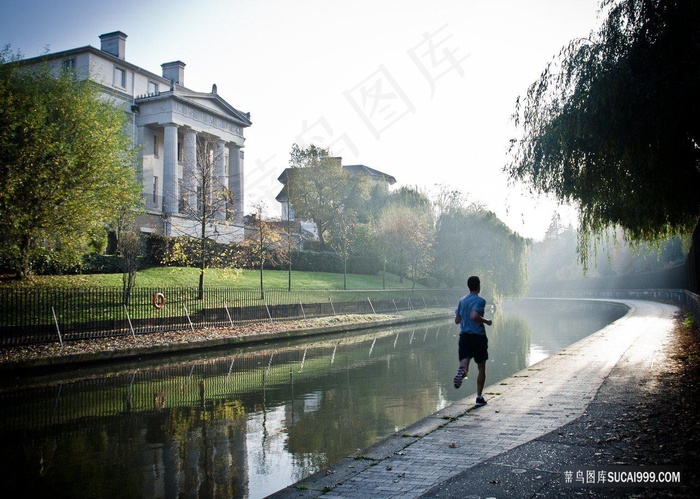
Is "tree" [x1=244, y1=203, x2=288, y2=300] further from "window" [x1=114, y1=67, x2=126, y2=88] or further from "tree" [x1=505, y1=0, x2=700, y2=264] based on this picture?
"window" [x1=114, y1=67, x2=126, y2=88]

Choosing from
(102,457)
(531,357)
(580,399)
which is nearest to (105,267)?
(531,357)

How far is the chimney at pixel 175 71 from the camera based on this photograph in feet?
171

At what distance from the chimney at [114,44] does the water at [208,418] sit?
38.2m

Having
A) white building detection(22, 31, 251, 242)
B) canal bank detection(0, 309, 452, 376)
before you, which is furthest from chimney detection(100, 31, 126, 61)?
canal bank detection(0, 309, 452, 376)

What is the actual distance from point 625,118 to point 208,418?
906cm

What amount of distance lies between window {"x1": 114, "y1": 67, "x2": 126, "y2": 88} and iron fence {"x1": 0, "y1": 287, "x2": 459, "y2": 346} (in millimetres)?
27514

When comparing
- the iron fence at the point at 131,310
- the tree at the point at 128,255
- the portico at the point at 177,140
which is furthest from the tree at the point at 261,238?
the tree at the point at 128,255

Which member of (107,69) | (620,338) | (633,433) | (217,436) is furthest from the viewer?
(107,69)

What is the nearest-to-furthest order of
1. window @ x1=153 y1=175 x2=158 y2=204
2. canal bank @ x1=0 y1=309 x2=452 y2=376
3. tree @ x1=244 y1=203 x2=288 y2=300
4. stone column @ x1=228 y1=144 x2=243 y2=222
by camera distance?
1. canal bank @ x1=0 y1=309 x2=452 y2=376
2. tree @ x1=244 y1=203 x2=288 y2=300
3. window @ x1=153 y1=175 x2=158 y2=204
4. stone column @ x1=228 y1=144 x2=243 y2=222

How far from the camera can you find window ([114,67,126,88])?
46219 mm

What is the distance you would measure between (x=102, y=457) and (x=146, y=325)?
14.2 metres

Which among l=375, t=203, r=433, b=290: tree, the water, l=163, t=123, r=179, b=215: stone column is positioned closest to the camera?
the water

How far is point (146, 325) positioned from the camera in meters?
20.6

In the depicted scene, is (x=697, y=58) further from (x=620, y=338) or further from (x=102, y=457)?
(x=620, y=338)
